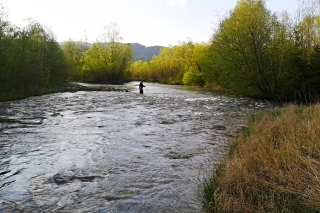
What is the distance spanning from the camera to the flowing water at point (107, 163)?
729 cm

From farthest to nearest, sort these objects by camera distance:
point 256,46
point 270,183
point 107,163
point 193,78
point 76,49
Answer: point 76,49
point 193,78
point 256,46
point 107,163
point 270,183

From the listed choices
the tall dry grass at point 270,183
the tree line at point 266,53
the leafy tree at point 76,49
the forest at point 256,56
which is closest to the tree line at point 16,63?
the forest at point 256,56

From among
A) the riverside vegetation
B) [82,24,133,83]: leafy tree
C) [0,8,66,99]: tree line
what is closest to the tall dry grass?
the riverside vegetation

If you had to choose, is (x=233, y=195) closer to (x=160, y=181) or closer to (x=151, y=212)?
(x=151, y=212)

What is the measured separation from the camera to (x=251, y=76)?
35125mm

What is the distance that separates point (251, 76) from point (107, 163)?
2825 centimetres

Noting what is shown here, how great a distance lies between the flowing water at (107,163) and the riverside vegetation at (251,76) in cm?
133

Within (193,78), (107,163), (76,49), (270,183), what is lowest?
(107,163)

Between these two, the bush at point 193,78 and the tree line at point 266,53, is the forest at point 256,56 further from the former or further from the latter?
the bush at point 193,78

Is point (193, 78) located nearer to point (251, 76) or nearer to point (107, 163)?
point (251, 76)

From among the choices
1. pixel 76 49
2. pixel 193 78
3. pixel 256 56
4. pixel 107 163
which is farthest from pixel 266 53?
pixel 76 49

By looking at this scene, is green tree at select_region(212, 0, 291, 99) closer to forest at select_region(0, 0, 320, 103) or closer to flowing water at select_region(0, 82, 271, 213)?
forest at select_region(0, 0, 320, 103)

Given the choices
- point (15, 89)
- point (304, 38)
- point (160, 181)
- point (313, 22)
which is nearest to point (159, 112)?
point (160, 181)

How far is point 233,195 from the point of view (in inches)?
253
